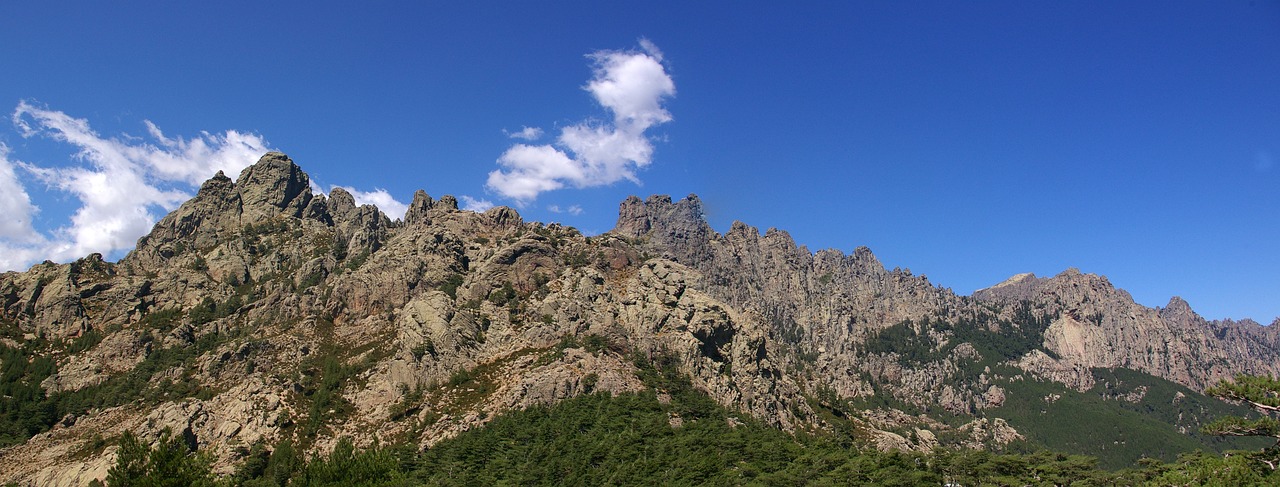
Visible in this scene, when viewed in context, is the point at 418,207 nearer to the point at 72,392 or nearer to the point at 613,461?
the point at 72,392

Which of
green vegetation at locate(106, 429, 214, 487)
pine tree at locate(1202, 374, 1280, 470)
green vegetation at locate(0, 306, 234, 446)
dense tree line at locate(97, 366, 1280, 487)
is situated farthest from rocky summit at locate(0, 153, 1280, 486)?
pine tree at locate(1202, 374, 1280, 470)

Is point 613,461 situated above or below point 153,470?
below

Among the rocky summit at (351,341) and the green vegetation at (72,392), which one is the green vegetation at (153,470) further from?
the green vegetation at (72,392)

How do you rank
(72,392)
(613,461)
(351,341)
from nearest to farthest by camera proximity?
(613,461) < (72,392) < (351,341)

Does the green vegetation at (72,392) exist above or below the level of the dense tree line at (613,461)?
above

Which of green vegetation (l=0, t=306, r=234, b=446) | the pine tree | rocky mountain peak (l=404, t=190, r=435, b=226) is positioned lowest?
the pine tree

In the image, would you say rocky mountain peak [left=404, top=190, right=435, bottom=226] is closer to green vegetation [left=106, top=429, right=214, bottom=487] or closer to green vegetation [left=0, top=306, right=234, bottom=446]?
green vegetation [left=0, top=306, right=234, bottom=446]

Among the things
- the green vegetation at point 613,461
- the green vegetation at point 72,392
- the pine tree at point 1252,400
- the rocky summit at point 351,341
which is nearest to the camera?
the pine tree at point 1252,400

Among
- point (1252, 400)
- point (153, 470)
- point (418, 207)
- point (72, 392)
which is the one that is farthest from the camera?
point (418, 207)

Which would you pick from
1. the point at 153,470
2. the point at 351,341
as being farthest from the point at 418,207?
the point at 153,470

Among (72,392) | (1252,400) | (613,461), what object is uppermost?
(72,392)

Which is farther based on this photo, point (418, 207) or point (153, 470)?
point (418, 207)

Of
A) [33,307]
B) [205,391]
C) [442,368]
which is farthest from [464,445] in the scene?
[33,307]

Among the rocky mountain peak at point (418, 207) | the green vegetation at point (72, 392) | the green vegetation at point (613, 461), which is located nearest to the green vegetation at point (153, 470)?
the green vegetation at point (613, 461)
